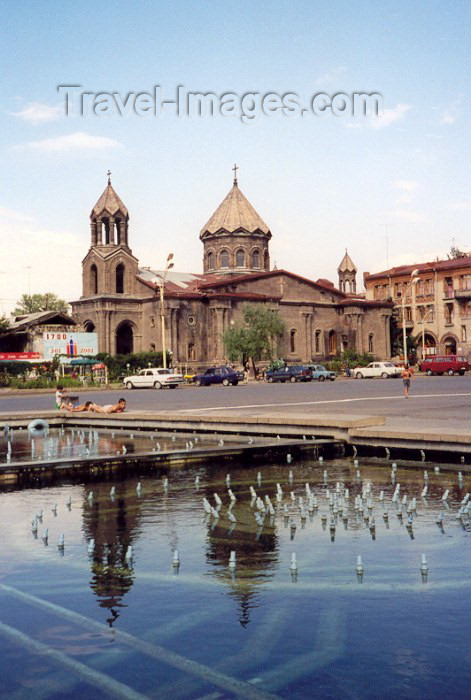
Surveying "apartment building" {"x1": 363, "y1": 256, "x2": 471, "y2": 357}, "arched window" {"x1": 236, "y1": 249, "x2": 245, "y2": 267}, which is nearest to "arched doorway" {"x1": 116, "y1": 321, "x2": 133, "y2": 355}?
"arched window" {"x1": 236, "y1": 249, "x2": 245, "y2": 267}

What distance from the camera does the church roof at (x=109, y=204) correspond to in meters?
68.8

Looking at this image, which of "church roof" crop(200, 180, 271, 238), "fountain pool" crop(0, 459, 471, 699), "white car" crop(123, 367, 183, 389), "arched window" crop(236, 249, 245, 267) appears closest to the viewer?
"fountain pool" crop(0, 459, 471, 699)

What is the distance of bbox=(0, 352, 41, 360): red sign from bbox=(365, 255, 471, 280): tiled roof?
132ft

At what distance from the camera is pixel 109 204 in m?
68.8

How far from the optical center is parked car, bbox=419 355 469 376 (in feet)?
196

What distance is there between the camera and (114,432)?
65.0ft

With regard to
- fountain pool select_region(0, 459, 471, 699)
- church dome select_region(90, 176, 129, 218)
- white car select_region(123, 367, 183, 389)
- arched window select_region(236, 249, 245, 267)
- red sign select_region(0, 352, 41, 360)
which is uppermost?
church dome select_region(90, 176, 129, 218)

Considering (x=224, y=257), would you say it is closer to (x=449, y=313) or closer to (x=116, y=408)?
(x=449, y=313)

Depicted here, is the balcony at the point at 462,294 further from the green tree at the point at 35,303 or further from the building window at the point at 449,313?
the green tree at the point at 35,303

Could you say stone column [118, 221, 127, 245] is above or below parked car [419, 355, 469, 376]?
above

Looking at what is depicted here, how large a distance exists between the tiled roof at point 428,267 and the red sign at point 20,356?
4032cm

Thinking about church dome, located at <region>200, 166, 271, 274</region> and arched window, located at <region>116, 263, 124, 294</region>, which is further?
church dome, located at <region>200, 166, 271, 274</region>

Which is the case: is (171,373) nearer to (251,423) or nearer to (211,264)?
(211,264)

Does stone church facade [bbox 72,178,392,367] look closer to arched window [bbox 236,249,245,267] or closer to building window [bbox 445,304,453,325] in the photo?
arched window [bbox 236,249,245,267]
